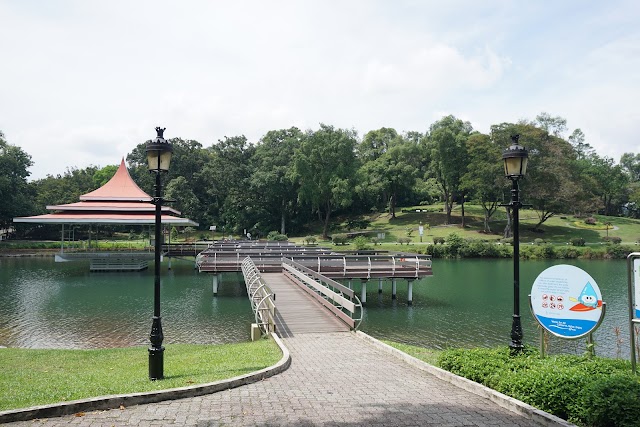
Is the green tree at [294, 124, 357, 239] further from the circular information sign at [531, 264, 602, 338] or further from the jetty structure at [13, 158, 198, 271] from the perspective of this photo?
the circular information sign at [531, 264, 602, 338]

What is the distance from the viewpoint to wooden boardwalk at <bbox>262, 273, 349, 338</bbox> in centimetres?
1288

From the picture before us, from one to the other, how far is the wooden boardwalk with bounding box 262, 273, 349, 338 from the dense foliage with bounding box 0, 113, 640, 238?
39644mm

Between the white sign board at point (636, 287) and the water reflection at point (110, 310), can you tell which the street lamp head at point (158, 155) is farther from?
the water reflection at point (110, 310)

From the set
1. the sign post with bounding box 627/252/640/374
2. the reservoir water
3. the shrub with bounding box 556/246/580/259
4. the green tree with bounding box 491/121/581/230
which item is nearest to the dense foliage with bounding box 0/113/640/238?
the green tree with bounding box 491/121/581/230

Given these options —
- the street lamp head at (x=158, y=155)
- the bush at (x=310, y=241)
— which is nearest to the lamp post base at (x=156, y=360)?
the street lamp head at (x=158, y=155)

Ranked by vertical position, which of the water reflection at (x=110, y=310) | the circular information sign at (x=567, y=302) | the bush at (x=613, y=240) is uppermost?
the circular information sign at (x=567, y=302)

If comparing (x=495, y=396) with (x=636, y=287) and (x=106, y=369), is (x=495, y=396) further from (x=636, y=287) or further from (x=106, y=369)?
(x=106, y=369)

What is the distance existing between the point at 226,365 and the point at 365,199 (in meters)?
63.1

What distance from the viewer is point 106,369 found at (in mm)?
10281

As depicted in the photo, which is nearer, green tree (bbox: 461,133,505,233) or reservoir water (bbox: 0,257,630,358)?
reservoir water (bbox: 0,257,630,358)

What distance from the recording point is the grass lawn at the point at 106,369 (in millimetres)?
6812

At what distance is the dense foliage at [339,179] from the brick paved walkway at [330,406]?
162 ft

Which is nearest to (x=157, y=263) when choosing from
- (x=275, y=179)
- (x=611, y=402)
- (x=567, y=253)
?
(x=611, y=402)

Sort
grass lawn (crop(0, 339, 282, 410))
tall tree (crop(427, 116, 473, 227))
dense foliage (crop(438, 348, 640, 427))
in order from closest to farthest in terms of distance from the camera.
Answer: dense foliage (crop(438, 348, 640, 427)) < grass lawn (crop(0, 339, 282, 410)) < tall tree (crop(427, 116, 473, 227))
